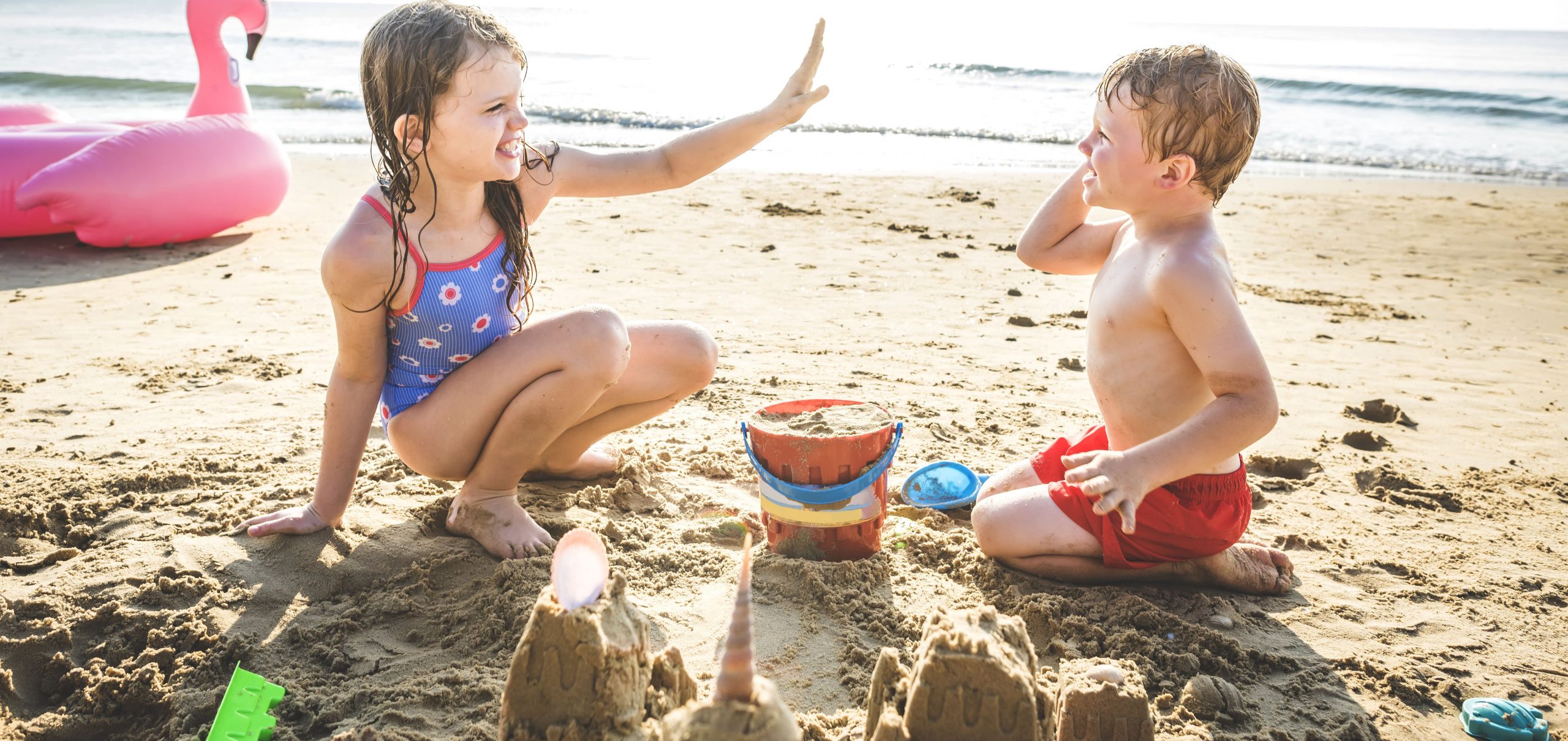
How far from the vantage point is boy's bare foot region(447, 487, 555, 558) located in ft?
8.51

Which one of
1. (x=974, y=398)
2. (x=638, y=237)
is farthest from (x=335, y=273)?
(x=638, y=237)

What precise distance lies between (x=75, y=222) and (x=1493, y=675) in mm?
6881

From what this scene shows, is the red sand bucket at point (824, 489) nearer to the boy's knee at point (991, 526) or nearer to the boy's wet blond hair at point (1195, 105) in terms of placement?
the boy's knee at point (991, 526)

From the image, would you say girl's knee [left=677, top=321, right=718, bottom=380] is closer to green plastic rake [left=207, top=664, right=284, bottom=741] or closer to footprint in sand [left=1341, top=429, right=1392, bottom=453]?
green plastic rake [left=207, top=664, right=284, bottom=741]

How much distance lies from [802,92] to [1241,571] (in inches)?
70.1

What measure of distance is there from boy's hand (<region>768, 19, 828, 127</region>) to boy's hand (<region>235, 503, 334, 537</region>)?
1620 mm

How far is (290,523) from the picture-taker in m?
2.60

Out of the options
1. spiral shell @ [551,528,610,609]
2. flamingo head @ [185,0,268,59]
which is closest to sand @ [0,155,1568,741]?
spiral shell @ [551,528,610,609]

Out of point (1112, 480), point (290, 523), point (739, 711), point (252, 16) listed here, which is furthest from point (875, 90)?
point (739, 711)

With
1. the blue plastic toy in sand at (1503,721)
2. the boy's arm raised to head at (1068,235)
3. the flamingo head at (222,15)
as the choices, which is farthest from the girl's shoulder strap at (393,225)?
the flamingo head at (222,15)

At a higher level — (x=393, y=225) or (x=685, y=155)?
(x=685, y=155)

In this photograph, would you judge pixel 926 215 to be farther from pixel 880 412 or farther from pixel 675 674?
pixel 675 674

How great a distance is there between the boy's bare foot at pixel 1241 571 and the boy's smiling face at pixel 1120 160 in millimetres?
917

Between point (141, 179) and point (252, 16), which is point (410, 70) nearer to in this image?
point (141, 179)
